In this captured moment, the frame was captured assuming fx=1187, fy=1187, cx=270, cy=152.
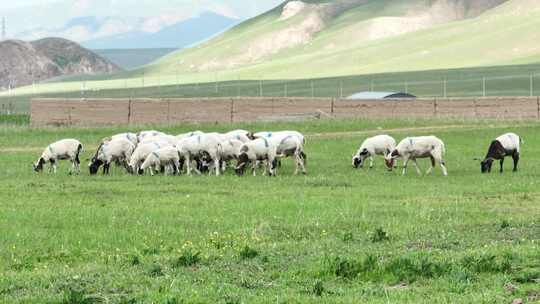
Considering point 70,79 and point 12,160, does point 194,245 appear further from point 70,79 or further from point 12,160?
point 70,79

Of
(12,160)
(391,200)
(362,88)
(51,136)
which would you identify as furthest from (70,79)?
(391,200)

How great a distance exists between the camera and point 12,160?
3862cm

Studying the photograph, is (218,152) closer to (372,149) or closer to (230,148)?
(230,148)

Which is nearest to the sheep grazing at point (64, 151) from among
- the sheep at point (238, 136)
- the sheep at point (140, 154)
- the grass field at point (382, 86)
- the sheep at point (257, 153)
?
the sheep at point (140, 154)

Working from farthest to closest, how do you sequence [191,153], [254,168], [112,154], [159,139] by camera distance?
[159,139] → [112,154] → [191,153] → [254,168]

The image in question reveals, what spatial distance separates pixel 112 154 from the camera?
110 feet

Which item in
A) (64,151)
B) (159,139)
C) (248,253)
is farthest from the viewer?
(159,139)

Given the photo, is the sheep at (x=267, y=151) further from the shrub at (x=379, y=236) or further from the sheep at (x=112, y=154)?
the shrub at (x=379, y=236)

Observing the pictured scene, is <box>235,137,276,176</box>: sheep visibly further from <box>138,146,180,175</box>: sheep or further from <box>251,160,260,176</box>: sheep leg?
<box>138,146,180,175</box>: sheep

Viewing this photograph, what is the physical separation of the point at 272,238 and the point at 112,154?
53.1 ft

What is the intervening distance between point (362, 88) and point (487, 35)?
4637 cm

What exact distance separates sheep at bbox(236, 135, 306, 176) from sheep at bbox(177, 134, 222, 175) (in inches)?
33.2

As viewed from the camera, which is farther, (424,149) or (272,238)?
(424,149)

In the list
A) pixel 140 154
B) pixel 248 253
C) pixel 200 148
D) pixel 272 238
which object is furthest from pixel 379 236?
pixel 140 154
